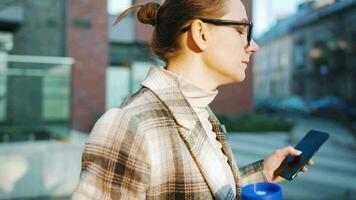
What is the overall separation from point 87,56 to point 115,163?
11946 millimetres

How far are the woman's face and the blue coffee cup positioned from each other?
0.41 meters

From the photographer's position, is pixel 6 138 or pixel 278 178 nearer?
pixel 278 178

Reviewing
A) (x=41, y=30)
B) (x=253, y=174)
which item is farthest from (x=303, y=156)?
(x=41, y=30)

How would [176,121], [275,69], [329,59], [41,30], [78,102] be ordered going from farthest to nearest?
[275,69] < [329,59] < [78,102] < [41,30] < [176,121]

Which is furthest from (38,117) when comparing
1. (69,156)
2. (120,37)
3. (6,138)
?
(120,37)

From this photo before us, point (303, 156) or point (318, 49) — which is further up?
point (303, 156)

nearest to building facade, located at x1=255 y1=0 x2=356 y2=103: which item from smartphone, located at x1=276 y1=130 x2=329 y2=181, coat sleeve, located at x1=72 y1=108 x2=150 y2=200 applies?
smartphone, located at x1=276 y1=130 x2=329 y2=181

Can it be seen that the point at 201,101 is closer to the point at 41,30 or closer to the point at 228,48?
the point at 228,48

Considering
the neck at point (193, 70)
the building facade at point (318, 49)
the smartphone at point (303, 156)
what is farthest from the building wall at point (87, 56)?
the building facade at point (318, 49)

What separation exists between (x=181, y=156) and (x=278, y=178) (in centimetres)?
69

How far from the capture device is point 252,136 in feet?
44.3

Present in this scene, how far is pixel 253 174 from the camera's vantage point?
1.64m

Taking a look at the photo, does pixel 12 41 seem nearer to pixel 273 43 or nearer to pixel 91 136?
pixel 91 136

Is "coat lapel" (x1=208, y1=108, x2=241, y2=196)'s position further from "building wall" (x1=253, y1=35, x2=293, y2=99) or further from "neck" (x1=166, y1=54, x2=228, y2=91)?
"building wall" (x1=253, y1=35, x2=293, y2=99)
